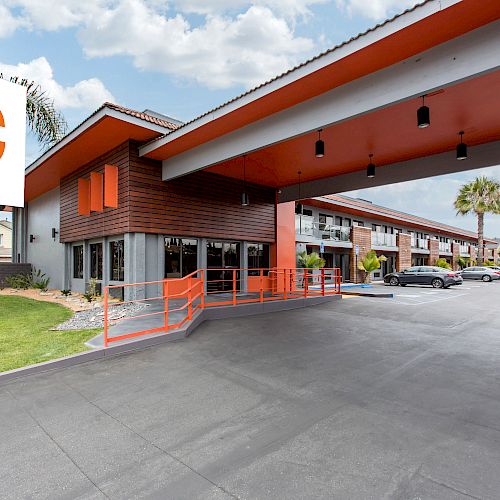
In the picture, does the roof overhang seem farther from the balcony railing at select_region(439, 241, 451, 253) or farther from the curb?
the balcony railing at select_region(439, 241, 451, 253)

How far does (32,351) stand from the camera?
6.01 m

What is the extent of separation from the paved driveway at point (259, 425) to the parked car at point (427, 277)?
19150mm

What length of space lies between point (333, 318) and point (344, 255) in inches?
663

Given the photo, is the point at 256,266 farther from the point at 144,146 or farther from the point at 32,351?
the point at 32,351

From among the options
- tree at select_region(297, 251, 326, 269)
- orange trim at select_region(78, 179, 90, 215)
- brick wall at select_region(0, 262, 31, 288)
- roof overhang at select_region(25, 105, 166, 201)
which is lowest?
brick wall at select_region(0, 262, 31, 288)

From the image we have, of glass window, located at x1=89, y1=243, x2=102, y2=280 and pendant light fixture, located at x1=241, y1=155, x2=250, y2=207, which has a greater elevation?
pendant light fixture, located at x1=241, y1=155, x2=250, y2=207

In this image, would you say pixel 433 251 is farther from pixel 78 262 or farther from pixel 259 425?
pixel 259 425

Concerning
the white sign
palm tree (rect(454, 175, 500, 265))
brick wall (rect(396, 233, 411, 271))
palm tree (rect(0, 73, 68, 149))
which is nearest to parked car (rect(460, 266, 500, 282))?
palm tree (rect(454, 175, 500, 265))

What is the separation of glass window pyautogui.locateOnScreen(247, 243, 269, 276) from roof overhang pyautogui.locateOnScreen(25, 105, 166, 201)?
22.4ft

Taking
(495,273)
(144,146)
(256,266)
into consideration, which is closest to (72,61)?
(144,146)

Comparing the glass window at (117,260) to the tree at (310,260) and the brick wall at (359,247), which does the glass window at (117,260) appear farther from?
the brick wall at (359,247)

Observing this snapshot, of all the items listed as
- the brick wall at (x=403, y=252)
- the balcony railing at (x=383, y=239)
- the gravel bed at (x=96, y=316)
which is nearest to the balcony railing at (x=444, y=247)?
the brick wall at (x=403, y=252)

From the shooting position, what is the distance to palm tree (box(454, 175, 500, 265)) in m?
35.2

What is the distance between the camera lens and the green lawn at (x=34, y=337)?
5.70 meters
